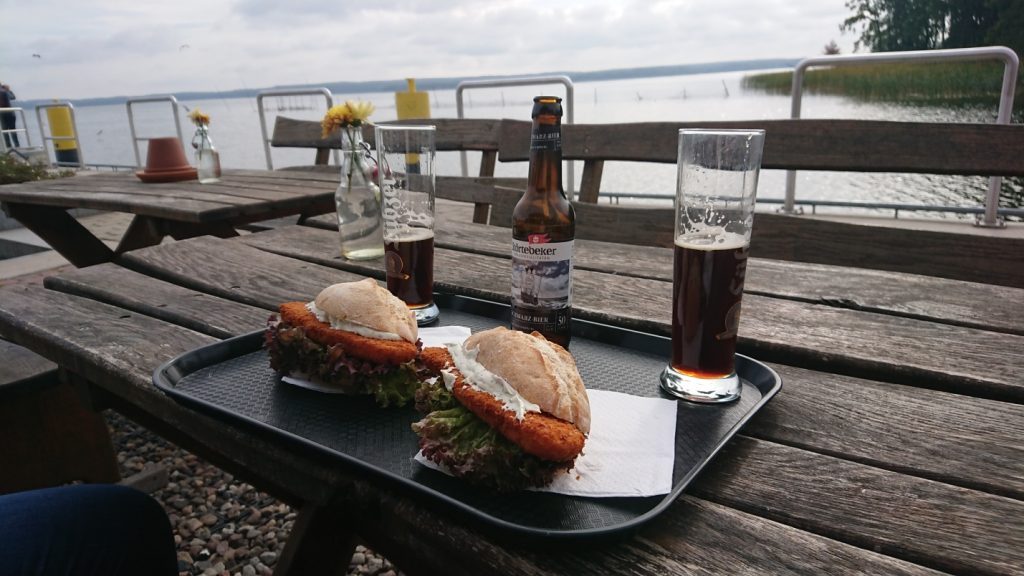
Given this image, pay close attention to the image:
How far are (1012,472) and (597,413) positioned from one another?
527 millimetres

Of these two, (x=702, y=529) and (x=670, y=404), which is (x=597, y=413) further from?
(x=702, y=529)

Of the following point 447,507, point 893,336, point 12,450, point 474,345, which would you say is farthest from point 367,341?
point 12,450

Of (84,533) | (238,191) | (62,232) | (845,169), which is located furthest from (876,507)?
(62,232)

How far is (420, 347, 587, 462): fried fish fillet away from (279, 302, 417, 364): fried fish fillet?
0.19 m

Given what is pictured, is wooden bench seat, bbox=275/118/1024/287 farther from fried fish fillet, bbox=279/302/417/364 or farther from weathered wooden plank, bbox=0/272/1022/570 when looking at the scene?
fried fish fillet, bbox=279/302/417/364

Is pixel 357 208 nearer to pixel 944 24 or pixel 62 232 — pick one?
pixel 62 232

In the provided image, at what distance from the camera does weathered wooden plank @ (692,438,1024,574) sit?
0.66 m

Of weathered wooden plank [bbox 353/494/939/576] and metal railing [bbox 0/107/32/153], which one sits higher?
metal railing [bbox 0/107/32/153]

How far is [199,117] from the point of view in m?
3.83

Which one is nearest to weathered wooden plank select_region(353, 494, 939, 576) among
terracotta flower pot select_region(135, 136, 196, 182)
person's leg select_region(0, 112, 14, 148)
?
terracotta flower pot select_region(135, 136, 196, 182)

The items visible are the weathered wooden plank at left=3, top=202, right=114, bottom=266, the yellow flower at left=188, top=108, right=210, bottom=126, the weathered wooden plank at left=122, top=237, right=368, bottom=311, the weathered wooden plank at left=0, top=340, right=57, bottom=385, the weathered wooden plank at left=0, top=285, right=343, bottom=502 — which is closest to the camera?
the weathered wooden plank at left=0, top=285, right=343, bottom=502

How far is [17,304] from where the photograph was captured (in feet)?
5.44

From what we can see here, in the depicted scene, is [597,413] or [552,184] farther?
[552,184]

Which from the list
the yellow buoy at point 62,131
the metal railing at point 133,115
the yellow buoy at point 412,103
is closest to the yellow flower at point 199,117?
the yellow buoy at point 412,103
